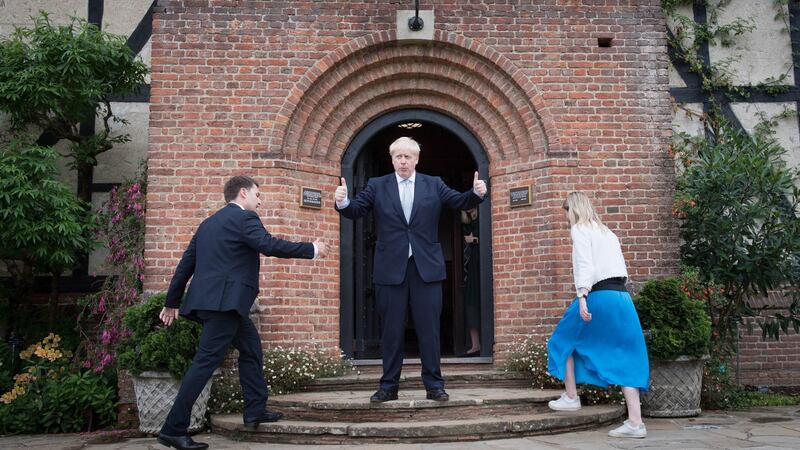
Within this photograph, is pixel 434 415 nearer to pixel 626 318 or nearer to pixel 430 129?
pixel 626 318

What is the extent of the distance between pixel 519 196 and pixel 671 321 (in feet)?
6.30

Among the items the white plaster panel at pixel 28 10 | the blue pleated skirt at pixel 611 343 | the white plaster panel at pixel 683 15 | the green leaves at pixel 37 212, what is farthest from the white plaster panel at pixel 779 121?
the white plaster panel at pixel 28 10

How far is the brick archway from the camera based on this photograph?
710 centimetres

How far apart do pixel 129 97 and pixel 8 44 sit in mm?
1302

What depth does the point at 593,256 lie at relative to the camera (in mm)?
4980

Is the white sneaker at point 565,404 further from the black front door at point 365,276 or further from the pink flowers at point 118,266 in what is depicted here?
the pink flowers at point 118,266

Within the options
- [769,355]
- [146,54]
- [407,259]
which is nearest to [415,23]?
[407,259]

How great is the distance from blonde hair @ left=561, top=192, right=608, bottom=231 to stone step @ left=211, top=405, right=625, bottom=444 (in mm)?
1409

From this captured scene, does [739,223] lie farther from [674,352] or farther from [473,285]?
[473,285]

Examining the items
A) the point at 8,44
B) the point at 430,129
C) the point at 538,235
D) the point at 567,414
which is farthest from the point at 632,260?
the point at 8,44

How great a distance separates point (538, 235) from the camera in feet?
22.9

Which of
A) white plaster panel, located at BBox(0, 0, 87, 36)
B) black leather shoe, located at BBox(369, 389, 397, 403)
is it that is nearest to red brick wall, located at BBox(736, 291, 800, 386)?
black leather shoe, located at BBox(369, 389, 397, 403)

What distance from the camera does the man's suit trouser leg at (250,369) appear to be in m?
4.88

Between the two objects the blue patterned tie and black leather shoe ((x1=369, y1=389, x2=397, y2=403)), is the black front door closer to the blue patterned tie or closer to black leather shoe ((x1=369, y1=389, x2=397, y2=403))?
black leather shoe ((x1=369, y1=389, x2=397, y2=403))
